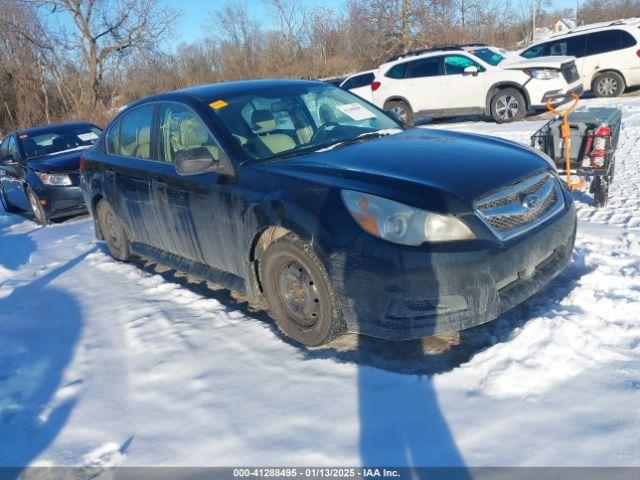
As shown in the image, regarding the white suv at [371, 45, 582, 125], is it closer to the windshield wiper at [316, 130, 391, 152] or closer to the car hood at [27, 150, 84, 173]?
the car hood at [27, 150, 84, 173]

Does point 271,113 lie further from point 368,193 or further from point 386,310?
point 386,310

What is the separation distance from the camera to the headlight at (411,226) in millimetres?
2949

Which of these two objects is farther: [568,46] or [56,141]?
[568,46]

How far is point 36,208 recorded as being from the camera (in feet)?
28.7

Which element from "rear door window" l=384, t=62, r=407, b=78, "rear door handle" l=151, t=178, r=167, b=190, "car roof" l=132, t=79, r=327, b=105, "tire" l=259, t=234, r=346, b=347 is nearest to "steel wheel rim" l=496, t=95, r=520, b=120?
"rear door window" l=384, t=62, r=407, b=78

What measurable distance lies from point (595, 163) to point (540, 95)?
6978 mm

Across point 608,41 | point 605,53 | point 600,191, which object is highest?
point 608,41

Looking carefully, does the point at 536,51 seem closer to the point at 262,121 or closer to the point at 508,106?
the point at 508,106

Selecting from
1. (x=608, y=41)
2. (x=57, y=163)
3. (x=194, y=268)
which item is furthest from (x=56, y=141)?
(x=608, y=41)

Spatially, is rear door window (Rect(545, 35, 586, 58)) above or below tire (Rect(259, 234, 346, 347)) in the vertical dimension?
above

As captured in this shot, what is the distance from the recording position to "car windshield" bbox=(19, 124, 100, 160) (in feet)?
30.4

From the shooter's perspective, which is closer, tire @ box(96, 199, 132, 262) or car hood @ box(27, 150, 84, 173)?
tire @ box(96, 199, 132, 262)

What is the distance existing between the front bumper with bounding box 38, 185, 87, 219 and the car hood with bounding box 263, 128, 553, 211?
5849mm

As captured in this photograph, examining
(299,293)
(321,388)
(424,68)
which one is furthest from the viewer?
(424,68)
